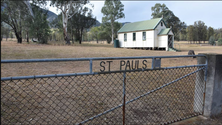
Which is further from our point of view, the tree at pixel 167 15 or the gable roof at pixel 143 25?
the tree at pixel 167 15

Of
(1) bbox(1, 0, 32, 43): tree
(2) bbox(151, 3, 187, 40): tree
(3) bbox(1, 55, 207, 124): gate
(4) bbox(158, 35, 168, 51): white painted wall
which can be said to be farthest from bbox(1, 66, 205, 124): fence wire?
(2) bbox(151, 3, 187, 40): tree

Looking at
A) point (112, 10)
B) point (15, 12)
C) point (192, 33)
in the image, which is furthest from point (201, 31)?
point (15, 12)

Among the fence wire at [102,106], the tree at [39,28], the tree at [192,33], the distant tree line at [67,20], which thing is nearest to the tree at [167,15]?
the distant tree line at [67,20]

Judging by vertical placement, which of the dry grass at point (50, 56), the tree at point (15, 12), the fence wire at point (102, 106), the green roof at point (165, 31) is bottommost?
the fence wire at point (102, 106)

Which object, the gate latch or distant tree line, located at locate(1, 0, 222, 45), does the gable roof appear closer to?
distant tree line, located at locate(1, 0, 222, 45)

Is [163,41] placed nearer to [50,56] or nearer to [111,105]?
Result: [50,56]

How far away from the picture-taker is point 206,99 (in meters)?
3.24

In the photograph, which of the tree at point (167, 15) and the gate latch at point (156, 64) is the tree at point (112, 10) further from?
the gate latch at point (156, 64)

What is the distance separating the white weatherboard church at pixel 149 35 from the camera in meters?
25.3

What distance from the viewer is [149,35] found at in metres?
26.2

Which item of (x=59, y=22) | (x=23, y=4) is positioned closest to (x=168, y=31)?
(x=23, y=4)

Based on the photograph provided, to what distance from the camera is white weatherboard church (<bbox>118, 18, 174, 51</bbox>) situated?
25.3 meters

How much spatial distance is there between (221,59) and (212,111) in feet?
3.43

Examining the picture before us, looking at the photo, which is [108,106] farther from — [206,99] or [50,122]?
[206,99]
